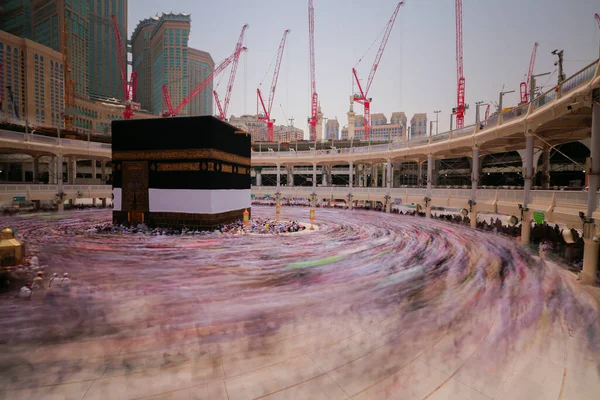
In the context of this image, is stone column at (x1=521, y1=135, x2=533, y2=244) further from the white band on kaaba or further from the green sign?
the white band on kaaba

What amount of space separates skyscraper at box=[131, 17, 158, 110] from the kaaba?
578 ft

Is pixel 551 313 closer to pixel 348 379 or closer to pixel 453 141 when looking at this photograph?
pixel 348 379

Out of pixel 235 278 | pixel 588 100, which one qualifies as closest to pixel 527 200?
pixel 588 100

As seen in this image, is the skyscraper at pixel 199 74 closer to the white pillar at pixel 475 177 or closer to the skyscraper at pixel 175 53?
the skyscraper at pixel 175 53

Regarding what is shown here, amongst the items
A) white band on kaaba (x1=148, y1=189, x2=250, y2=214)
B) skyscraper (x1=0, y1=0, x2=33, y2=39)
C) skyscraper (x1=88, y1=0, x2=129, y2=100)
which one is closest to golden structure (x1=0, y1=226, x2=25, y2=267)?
white band on kaaba (x1=148, y1=189, x2=250, y2=214)

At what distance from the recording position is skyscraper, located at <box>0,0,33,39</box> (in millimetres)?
98250

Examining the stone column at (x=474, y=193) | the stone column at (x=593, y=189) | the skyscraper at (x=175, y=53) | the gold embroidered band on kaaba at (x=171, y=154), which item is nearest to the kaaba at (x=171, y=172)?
the gold embroidered band on kaaba at (x=171, y=154)

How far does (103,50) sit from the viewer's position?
483 feet

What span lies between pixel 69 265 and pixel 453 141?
2721 centimetres

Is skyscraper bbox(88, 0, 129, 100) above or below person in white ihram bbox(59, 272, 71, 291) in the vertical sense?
above

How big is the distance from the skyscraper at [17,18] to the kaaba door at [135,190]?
434 ft

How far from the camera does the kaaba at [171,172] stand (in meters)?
17.8

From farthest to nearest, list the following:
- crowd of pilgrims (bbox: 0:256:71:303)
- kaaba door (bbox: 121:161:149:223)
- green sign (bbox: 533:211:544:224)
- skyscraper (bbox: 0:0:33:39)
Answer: skyscraper (bbox: 0:0:33:39) < kaaba door (bbox: 121:161:149:223) < green sign (bbox: 533:211:544:224) < crowd of pilgrims (bbox: 0:256:71:303)

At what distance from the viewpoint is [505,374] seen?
4.39 m
